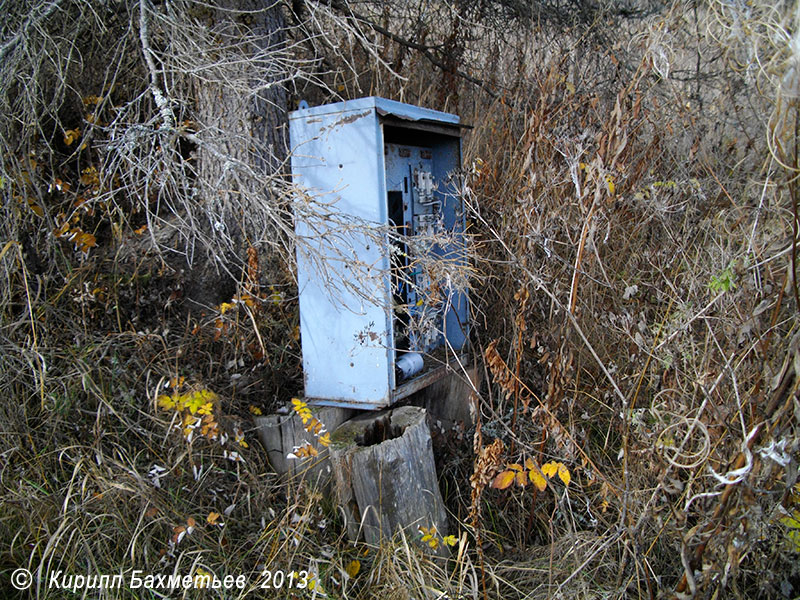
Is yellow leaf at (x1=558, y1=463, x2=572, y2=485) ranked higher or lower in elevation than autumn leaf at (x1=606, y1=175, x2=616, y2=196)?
lower

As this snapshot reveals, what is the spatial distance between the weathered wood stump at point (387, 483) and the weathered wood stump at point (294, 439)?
0.55 feet

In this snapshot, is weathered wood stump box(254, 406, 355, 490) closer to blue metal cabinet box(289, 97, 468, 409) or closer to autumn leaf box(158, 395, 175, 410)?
blue metal cabinet box(289, 97, 468, 409)

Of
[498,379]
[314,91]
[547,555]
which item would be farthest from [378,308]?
[314,91]

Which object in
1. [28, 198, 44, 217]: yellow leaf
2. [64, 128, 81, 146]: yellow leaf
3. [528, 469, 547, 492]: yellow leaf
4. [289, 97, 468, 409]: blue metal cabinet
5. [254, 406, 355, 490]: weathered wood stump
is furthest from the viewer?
[64, 128, 81, 146]: yellow leaf

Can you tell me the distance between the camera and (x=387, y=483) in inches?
105

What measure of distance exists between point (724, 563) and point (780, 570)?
507 mm

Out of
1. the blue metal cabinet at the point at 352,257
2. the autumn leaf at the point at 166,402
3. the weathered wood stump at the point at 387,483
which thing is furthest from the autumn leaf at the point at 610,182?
the autumn leaf at the point at 166,402

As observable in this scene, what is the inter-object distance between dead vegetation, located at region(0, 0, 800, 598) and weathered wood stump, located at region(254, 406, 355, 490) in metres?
0.11

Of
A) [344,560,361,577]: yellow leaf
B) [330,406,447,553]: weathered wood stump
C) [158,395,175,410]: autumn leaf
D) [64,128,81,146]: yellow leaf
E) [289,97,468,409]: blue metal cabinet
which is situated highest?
[64,128,81,146]: yellow leaf

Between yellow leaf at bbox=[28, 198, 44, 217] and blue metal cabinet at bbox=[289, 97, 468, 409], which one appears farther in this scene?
yellow leaf at bbox=[28, 198, 44, 217]

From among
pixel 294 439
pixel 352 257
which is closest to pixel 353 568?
pixel 294 439

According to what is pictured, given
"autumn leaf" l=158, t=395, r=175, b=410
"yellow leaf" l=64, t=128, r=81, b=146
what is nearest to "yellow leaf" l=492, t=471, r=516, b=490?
"autumn leaf" l=158, t=395, r=175, b=410

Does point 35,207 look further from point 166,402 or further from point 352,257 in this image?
point 352,257

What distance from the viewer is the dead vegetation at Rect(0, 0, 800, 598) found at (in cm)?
212
